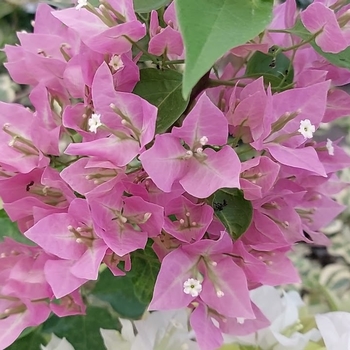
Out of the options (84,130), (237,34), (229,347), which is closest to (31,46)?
(84,130)

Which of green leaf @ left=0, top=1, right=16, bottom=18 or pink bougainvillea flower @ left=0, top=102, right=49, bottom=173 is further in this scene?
green leaf @ left=0, top=1, right=16, bottom=18

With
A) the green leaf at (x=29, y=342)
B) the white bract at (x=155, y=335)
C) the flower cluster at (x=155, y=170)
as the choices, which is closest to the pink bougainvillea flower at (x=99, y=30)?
the flower cluster at (x=155, y=170)

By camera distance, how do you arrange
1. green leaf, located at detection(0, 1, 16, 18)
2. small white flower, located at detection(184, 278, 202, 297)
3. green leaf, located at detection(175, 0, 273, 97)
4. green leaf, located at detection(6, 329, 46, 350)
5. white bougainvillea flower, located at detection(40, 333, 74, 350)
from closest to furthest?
green leaf, located at detection(175, 0, 273, 97), small white flower, located at detection(184, 278, 202, 297), white bougainvillea flower, located at detection(40, 333, 74, 350), green leaf, located at detection(6, 329, 46, 350), green leaf, located at detection(0, 1, 16, 18)

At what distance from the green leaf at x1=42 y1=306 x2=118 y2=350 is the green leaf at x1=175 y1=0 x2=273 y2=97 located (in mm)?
404

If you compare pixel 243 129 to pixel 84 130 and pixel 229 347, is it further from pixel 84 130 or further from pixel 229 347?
pixel 229 347

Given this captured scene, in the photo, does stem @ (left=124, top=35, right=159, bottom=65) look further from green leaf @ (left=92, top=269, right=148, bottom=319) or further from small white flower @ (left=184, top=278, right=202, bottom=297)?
green leaf @ (left=92, top=269, right=148, bottom=319)

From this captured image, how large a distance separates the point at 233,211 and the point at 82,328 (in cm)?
29

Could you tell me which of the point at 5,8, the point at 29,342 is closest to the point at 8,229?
the point at 29,342

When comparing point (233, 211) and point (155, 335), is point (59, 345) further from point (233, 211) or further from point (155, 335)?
point (233, 211)

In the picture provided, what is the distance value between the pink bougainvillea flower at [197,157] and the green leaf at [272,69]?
0.09m

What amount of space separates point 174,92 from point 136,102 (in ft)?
0.13

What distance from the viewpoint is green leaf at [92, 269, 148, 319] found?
693 millimetres

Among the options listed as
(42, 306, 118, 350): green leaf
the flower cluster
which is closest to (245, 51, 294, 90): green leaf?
the flower cluster

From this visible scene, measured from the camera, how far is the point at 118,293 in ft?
2.28
